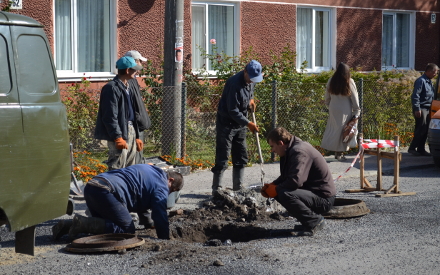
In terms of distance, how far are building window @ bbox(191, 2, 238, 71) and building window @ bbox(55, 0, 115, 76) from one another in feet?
7.67

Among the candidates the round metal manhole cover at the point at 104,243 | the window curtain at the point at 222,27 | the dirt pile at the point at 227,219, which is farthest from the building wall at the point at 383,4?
the round metal manhole cover at the point at 104,243

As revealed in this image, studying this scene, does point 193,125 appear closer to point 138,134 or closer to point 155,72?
point 155,72

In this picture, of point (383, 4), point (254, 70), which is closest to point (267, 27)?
point (383, 4)

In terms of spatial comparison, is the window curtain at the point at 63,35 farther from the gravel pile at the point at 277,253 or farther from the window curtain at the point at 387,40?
the window curtain at the point at 387,40

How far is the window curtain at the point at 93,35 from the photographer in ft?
43.9

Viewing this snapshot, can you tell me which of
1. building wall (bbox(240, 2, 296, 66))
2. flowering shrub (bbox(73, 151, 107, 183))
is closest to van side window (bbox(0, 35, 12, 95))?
flowering shrub (bbox(73, 151, 107, 183))

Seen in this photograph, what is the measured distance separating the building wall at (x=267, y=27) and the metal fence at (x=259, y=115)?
9.12ft

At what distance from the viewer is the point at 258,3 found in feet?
52.0

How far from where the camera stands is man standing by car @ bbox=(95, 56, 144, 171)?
23.3ft

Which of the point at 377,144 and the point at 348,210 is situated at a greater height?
the point at 377,144

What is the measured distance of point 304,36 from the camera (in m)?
17.3

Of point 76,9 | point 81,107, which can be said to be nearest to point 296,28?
point 76,9

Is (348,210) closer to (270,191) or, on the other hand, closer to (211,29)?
(270,191)

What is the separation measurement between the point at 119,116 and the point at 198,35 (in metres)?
8.40
